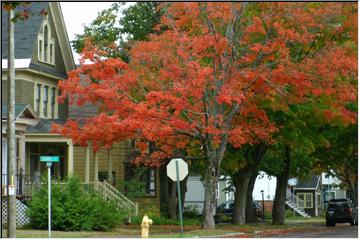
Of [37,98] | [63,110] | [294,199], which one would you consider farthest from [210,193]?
[294,199]

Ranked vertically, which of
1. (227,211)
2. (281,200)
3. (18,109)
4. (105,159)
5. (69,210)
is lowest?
(227,211)

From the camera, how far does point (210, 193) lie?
37.6 m

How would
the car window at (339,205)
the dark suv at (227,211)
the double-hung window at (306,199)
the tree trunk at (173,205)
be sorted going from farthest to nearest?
the double-hung window at (306,199)
the dark suv at (227,211)
the car window at (339,205)
the tree trunk at (173,205)

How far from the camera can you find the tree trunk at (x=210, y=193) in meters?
37.6

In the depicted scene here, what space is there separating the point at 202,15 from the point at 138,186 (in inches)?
673

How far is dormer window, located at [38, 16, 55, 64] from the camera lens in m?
43.7

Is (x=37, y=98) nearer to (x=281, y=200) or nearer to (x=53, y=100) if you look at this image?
(x=53, y=100)

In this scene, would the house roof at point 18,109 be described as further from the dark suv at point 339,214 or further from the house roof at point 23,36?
the dark suv at point 339,214

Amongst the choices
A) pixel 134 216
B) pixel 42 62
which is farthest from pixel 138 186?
pixel 42 62

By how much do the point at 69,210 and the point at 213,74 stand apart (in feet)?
26.9

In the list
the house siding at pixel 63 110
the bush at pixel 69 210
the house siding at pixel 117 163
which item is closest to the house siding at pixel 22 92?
the house siding at pixel 63 110

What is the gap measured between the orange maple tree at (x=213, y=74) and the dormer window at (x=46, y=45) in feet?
19.0

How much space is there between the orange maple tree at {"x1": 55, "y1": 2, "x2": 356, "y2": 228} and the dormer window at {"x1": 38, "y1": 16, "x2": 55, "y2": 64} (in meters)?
5.81

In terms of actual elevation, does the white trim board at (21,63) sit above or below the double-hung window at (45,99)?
above
